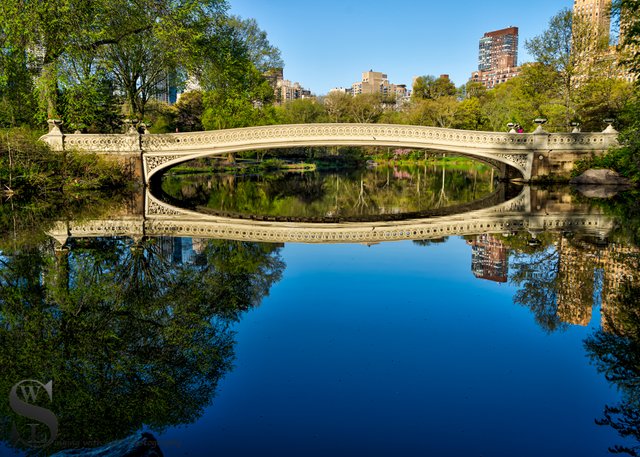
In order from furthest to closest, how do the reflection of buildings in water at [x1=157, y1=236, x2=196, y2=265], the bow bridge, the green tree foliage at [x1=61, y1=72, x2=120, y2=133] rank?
the bow bridge
the green tree foliage at [x1=61, y1=72, x2=120, y2=133]
the reflection of buildings in water at [x1=157, y1=236, x2=196, y2=265]

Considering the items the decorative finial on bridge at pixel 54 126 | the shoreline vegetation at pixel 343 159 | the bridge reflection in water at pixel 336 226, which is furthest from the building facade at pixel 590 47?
the decorative finial on bridge at pixel 54 126

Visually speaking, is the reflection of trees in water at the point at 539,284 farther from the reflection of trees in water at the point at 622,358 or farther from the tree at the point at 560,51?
the tree at the point at 560,51

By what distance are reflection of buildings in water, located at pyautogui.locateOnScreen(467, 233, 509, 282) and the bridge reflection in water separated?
→ 1.02 m

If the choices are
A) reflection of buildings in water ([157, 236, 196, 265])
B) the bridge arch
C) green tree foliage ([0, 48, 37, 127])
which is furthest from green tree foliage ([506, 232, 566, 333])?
green tree foliage ([0, 48, 37, 127])

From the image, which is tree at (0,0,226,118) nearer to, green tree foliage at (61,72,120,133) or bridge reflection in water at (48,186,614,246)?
green tree foliage at (61,72,120,133)

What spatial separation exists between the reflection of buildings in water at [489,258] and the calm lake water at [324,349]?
53 millimetres

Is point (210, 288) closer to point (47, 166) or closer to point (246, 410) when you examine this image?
point (246, 410)

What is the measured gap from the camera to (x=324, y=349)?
3.98 m

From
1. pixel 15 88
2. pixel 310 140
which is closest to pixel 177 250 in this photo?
pixel 310 140

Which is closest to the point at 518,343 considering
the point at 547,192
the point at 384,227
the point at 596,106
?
the point at 384,227

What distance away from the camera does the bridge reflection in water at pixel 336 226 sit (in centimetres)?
912

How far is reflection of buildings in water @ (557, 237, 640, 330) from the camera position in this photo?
4.85 metres

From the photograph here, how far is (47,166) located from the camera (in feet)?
48.5

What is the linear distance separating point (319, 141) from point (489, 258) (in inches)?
422
